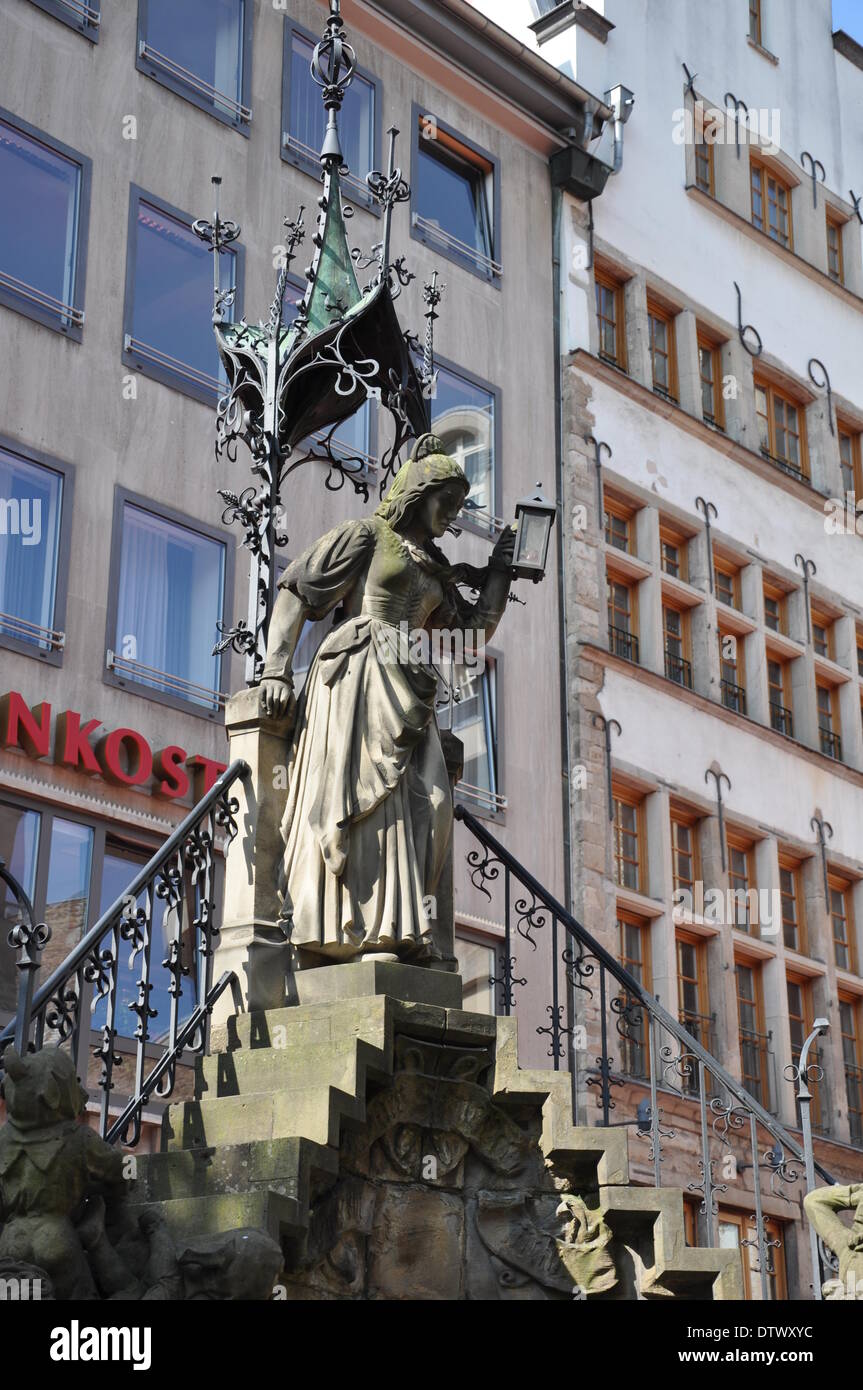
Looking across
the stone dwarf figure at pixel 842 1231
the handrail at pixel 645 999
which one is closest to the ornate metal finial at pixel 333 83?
the handrail at pixel 645 999

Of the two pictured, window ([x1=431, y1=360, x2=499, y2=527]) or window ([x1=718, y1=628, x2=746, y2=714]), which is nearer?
window ([x1=431, y1=360, x2=499, y2=527])

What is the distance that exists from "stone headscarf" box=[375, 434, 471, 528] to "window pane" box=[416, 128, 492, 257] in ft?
47.2

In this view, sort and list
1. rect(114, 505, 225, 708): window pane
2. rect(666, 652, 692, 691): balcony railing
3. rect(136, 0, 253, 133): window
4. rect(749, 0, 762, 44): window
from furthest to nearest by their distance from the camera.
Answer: rect(749, 0, 762, 44): window < rect(666, 652, 692, 691): balcony railing < rect(136, 0, 253, 133): window < rect(114, 505, 225, 708): window pane

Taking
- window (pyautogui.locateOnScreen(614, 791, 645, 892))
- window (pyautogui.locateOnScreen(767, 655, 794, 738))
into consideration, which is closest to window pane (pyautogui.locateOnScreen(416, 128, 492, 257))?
window (pyautogui.locateOnScreen(614, 791, 645, 892))

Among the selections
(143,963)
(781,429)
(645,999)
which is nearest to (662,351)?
(781,429)

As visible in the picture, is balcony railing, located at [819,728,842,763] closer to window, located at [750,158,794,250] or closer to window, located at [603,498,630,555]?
window, located at [603,498,630,555]

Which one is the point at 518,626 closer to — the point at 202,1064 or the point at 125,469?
the point at 125,469

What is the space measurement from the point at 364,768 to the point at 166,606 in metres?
10.8

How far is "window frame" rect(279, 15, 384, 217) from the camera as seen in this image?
22625mm

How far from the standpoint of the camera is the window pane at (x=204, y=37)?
71.6 feet

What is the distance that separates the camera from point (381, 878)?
9.40m

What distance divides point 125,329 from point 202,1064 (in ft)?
40.0

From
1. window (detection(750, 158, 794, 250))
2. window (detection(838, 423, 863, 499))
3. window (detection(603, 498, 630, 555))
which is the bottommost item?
window (detection(603, 498, 630, 555))

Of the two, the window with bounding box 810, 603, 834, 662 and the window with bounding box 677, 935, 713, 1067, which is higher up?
the window with bounding box 810, 603, 834, 662
